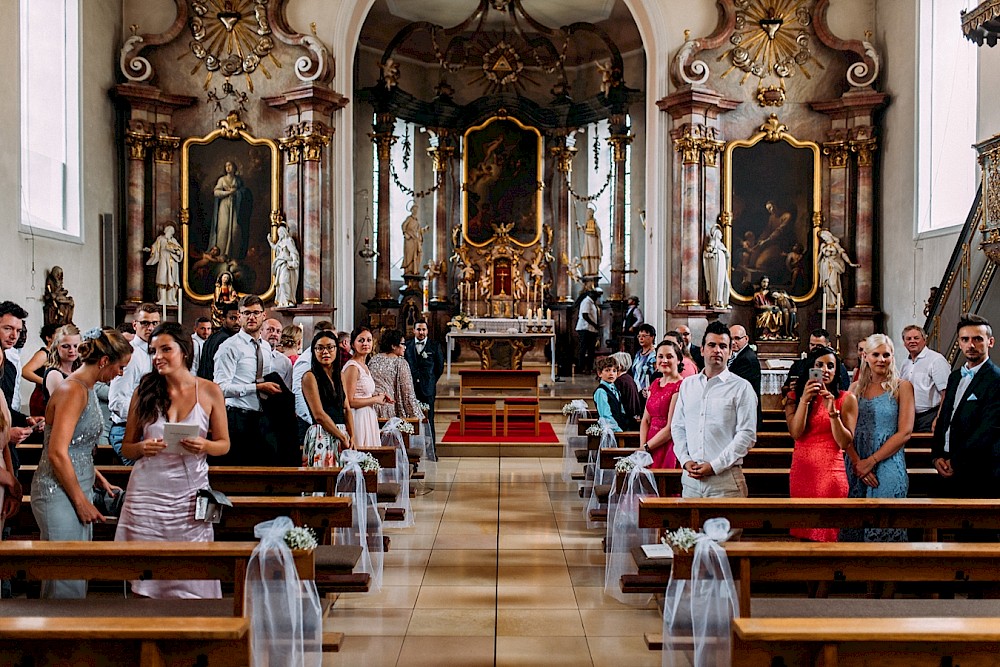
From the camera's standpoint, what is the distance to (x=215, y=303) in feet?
51.2

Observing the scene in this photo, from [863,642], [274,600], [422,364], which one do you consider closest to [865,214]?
[422,364]

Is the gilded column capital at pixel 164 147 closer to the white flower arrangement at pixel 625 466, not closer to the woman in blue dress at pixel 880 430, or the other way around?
the white flower arrangement at pixel 625 466

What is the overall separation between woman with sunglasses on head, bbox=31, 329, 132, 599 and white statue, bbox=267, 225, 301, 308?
427 inches

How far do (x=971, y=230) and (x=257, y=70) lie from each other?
1107cm

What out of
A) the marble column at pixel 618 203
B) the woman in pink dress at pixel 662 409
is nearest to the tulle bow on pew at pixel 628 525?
the woman in pink dress at pixel 662 409

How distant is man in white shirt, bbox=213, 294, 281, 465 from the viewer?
681 centimetres

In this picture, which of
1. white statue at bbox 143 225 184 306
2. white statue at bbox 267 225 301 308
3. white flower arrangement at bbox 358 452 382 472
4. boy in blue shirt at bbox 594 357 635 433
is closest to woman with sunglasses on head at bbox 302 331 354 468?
white flower arrangement at bbox 358 452 382 472

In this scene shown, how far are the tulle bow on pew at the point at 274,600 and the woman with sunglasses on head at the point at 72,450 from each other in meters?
1.19

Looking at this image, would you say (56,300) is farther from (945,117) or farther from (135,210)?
(945,117)

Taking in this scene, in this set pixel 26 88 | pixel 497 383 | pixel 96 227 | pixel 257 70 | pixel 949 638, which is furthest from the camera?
pixel 257 70

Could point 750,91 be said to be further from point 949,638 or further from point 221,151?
point 949,638

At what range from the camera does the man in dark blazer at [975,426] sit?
566 cm

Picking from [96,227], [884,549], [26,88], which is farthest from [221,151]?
[884,549]

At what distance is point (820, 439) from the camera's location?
18.8 ft
